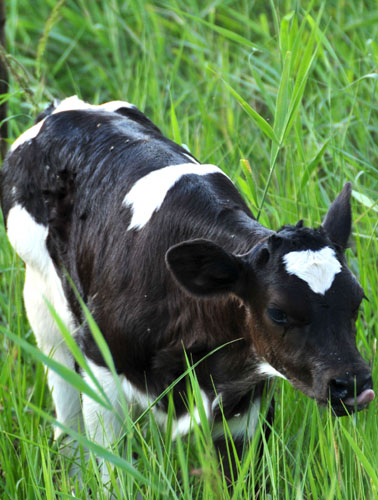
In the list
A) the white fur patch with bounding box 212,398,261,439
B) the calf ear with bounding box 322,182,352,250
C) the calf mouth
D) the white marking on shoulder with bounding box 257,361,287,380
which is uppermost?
the calf ear with bounding box 322,182,352,250

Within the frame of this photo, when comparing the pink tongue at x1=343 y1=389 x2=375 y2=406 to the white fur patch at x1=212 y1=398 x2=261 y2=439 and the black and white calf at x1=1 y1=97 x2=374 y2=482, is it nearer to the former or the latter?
the black and white calf at x1=1 y1=97 x2=374 y2=482

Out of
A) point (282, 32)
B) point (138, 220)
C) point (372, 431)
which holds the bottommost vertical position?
point (372, 431)

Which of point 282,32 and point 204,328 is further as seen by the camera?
point 282,32

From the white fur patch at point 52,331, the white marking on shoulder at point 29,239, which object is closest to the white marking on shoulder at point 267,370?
the white fur patch at point 52,331

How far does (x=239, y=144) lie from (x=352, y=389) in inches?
95.4

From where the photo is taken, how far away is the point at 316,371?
2.88 meters

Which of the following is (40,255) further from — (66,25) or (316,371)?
(66,25)

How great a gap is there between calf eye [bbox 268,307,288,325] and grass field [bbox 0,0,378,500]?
33 centimetres

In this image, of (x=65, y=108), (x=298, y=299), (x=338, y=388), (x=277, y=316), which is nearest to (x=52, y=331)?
(x=65, y=108)

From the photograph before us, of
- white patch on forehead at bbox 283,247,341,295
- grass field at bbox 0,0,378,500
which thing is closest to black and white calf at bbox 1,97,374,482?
white patch on forehead at bbox 283,247,341,295

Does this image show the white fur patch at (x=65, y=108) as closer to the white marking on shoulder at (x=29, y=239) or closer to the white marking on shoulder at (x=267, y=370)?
the white marking on shoulder at (x=29, y=239)

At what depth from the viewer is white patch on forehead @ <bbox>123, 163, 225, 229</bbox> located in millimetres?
3551

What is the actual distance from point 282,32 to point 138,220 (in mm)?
905

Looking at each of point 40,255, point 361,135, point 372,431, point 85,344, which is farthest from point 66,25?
point 372,431
